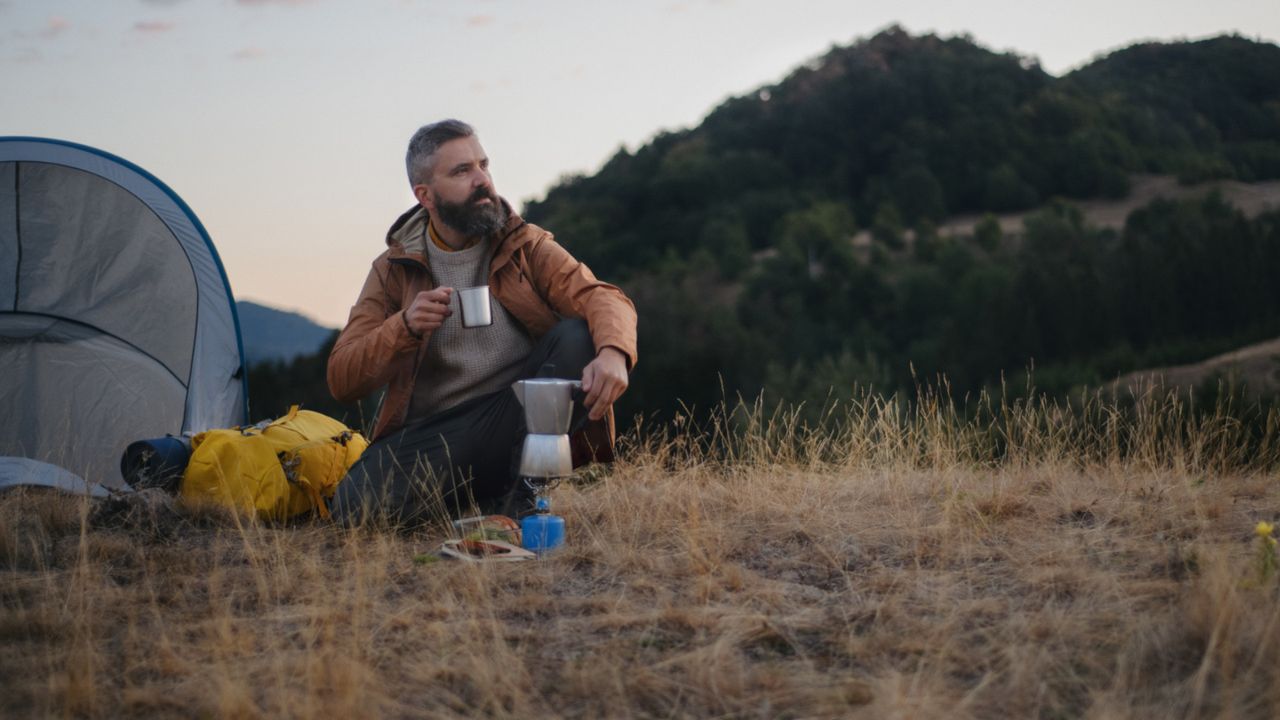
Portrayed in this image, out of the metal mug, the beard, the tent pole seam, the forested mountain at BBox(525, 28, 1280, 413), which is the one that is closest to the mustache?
the beard

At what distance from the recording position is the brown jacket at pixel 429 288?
12.4 ft

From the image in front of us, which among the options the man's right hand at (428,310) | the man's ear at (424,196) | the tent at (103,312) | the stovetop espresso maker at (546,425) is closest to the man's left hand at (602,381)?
the stovetop espresso maker at (546,425)

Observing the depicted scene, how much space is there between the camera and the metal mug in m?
3.52

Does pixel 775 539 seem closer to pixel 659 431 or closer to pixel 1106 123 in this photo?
pixel 659 431

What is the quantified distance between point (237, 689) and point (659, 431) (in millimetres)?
3687

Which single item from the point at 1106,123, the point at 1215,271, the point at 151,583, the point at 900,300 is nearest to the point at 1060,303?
the point at 1215,271

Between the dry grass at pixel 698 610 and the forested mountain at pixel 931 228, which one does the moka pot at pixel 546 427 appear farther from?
the forested mountain at pixel 931 228

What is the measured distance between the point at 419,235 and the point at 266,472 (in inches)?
44.7

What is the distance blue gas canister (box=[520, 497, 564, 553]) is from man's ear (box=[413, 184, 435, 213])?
128 centimetres

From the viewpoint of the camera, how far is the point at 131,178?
6117mm

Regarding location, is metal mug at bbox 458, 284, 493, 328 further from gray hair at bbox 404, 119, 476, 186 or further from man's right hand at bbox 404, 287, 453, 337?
gray hair at bbox 404, 119, 476, 186

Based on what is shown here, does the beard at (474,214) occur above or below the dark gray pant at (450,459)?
above

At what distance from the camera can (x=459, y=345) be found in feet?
13.1

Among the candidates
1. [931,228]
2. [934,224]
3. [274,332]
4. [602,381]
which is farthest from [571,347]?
[934,224]
